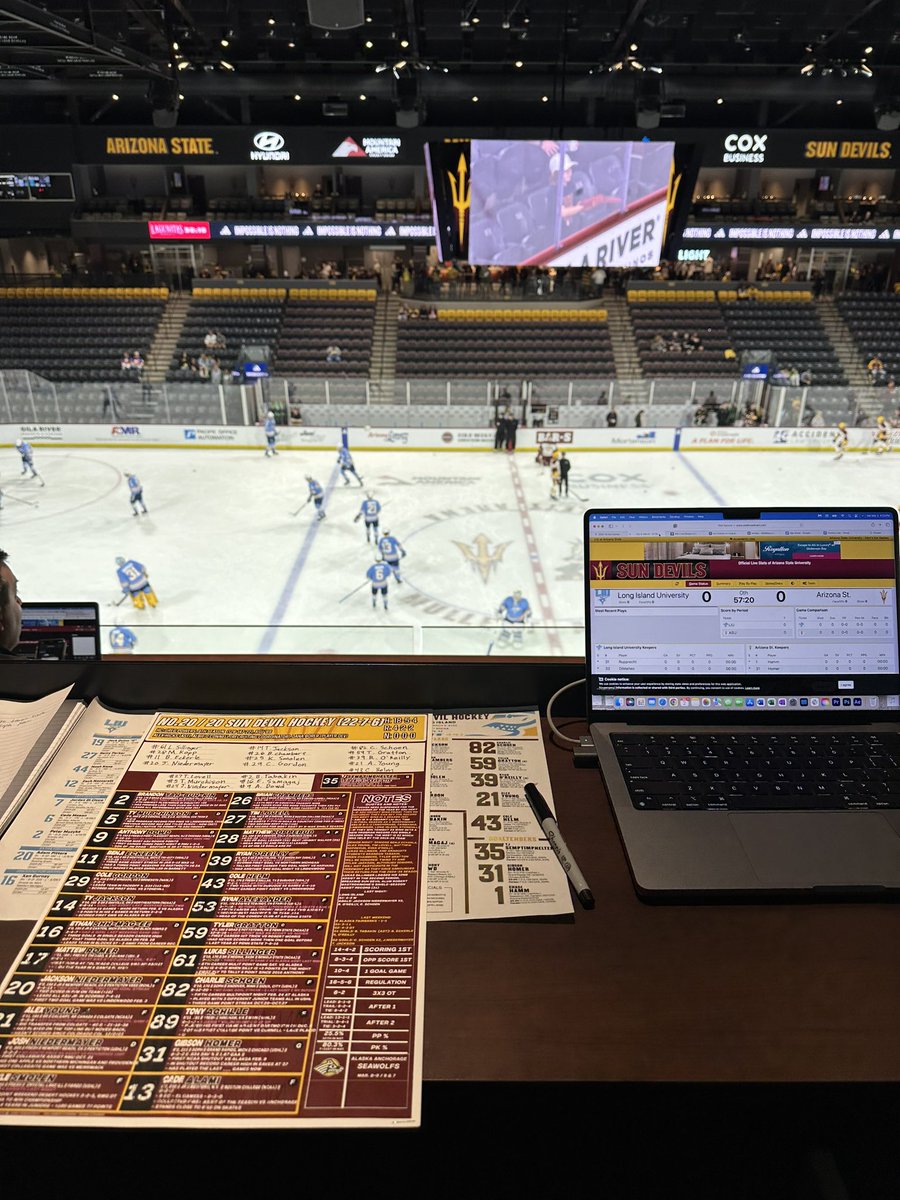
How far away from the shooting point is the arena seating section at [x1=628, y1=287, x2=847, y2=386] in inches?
847

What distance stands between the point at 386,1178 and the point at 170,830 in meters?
0.62

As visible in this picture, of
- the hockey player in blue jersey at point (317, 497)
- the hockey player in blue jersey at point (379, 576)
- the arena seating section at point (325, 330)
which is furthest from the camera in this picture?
the arena seating section at point (325, 330)

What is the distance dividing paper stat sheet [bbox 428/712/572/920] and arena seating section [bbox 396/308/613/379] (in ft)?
65.5

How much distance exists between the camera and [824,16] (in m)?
14.4

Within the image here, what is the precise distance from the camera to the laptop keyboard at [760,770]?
1276 mm

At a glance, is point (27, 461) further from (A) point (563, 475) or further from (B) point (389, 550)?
(A) point (563, 475)

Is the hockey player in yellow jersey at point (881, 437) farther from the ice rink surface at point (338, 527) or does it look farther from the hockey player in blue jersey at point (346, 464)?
the hockey player in blue jersey at point (346, 464)

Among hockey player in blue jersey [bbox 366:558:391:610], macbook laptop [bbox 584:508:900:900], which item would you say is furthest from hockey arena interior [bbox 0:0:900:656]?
macbook laptop [bbox 584:508:900:900]

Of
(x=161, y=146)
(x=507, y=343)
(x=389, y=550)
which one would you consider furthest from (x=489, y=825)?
(x=161, y=146)

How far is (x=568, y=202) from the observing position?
36.7ft

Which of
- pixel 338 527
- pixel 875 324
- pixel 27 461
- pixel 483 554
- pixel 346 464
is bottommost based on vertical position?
pixel 483 554

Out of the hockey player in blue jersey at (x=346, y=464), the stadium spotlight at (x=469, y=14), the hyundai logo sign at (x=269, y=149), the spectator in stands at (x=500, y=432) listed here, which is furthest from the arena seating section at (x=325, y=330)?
the stadium spotlight at (x=469, y=14)

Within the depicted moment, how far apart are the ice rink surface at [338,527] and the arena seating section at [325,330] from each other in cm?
598

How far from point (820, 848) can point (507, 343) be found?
2222cm
